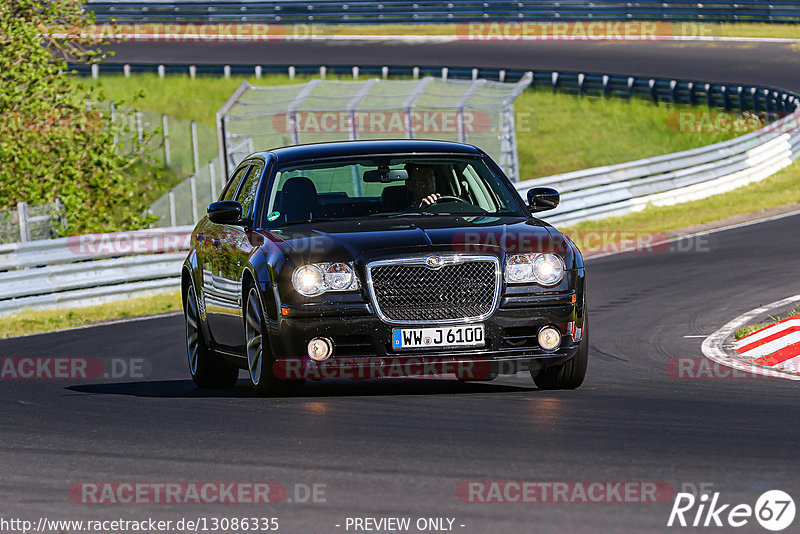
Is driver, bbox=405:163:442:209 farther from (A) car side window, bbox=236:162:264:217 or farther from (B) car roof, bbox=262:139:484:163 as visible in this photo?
(A) car side window, bbox=236:162:264:217

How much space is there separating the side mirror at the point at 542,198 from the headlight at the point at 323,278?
184 cm

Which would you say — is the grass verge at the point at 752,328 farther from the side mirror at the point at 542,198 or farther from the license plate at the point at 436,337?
the license plate at the point at 436,337

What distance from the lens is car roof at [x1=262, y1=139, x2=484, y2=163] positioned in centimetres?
1015

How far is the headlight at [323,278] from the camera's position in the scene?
346 inches

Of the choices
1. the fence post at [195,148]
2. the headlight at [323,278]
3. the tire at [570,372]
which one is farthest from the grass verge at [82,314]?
the fence post at [195,148]

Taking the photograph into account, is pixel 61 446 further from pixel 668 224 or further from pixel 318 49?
pixel 318 49

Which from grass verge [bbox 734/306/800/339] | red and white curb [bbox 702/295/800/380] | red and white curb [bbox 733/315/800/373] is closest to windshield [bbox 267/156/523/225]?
red and white curb [bbox 702/295/800/380]

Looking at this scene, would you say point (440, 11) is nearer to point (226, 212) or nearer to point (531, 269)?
point (226, 212)

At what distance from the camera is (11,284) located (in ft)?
61.1

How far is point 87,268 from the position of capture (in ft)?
63.5

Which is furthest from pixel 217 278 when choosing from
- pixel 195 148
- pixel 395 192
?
pixel 195 148

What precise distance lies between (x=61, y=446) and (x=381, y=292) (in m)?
2.11

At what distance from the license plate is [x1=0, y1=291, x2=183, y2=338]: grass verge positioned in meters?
8.96

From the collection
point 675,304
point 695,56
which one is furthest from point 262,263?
point 695,56
